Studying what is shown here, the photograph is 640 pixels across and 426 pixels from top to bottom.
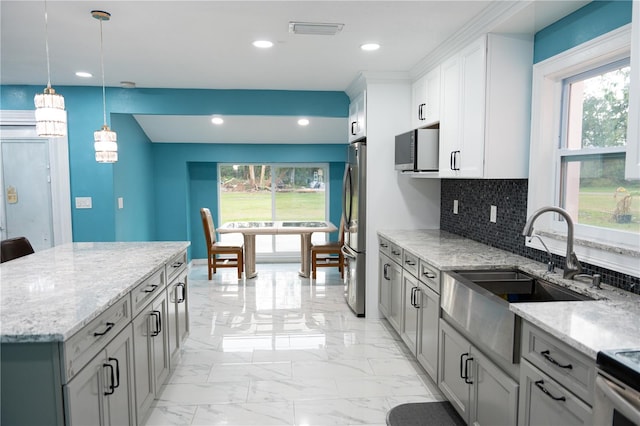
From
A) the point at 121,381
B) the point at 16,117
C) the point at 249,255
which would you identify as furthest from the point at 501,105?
the point at 16,117

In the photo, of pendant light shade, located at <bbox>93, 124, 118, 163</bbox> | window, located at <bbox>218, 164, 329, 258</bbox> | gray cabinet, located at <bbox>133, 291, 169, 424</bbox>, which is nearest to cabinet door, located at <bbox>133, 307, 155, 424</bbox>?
gray cabinet, located at <bbox>133, 291, 169, 424</bbox>

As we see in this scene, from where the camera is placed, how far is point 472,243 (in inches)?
129

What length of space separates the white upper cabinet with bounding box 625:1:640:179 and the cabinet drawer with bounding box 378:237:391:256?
91.6 inches

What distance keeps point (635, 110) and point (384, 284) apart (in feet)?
8.75

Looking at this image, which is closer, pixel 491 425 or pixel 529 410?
pixel 529 410

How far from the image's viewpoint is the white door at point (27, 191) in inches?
171

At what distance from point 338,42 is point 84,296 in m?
2.32

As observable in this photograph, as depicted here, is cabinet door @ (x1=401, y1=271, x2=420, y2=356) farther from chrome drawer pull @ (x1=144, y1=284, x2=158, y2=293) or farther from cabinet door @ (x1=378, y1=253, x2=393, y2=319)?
chrome drawer pull @ (x1=144, y1=284, x2=158, y2=293)

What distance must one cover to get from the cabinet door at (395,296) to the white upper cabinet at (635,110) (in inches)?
78.8

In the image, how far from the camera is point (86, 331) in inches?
60.9

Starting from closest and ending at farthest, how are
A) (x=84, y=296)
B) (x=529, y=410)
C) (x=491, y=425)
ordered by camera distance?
(x=529, y=410)
(x=84, y=296)
(x=491, y=425)

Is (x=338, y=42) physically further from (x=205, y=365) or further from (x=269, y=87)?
(x=205, y=365)

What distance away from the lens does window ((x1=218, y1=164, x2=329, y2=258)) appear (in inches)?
270

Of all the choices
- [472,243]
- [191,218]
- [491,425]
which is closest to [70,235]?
[191,218]
